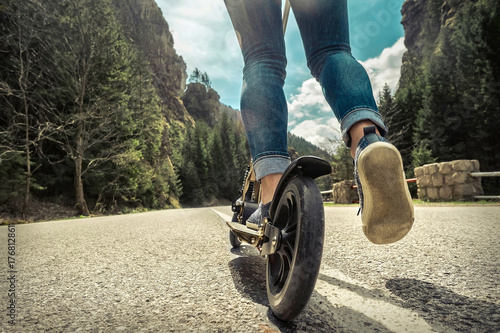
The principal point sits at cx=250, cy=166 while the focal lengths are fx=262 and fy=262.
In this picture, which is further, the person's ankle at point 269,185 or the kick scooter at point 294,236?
the person's ankle at point 269,185

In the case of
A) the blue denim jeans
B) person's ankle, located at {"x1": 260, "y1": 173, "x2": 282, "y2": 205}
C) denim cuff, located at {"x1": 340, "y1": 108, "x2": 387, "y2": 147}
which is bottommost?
person's ankle, located at {"x1": 260, "y1": 173, "x2": 282, "y2": 205}

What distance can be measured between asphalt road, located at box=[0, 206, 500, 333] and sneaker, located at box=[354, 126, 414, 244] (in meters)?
0.24

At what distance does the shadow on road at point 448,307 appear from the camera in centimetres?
65

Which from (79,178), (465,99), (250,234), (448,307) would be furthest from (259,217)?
(465,99)

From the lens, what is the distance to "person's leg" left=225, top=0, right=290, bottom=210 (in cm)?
108

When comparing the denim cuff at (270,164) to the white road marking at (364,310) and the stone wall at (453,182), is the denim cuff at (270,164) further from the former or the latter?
the stone wall at (453,182)

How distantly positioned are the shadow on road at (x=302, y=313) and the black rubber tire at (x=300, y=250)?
5 cm

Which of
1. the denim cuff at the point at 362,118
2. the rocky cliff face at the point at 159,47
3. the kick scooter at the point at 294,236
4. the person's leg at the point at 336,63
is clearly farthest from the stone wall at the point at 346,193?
the rocky cliff face at the point at 159,47

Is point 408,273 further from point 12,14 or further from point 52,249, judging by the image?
point 12,14

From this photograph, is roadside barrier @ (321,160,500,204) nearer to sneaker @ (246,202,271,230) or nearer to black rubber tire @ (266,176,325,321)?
sneaker @ (246,202,271,230)

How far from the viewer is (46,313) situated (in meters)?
0.83

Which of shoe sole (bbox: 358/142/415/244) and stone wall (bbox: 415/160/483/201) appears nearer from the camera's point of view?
shoe sole (bbox: 358/142/415/244)

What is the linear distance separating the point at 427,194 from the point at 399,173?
28.2 feet

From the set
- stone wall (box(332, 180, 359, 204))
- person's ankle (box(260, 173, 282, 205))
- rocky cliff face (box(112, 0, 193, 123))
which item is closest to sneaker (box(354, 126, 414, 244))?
person's ankle (box(260, 173, 282, 205))
